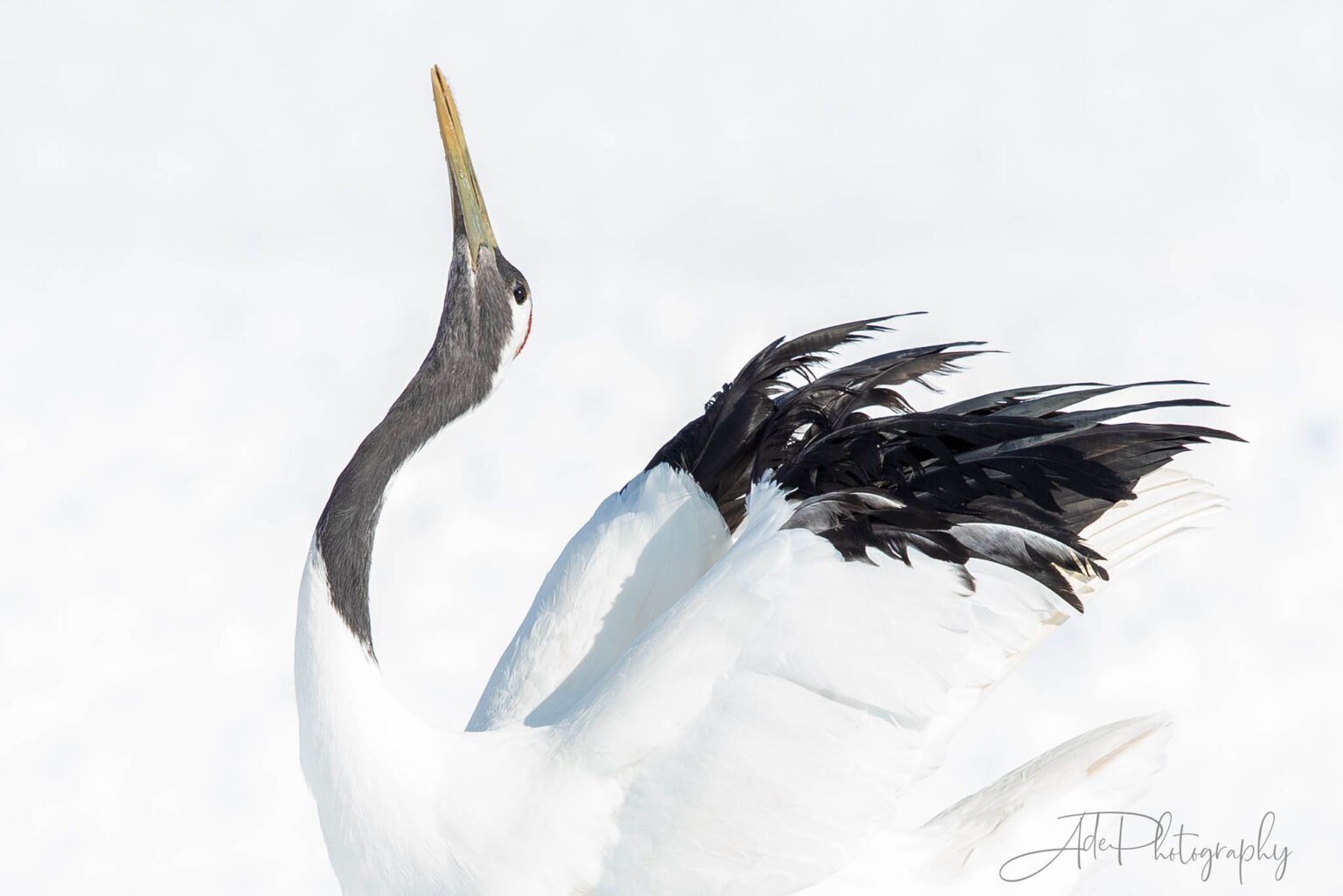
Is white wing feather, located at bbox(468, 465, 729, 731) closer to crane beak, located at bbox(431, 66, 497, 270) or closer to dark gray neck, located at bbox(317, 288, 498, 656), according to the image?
dark gray neck, located at bbox(317, 288, 498, 656)

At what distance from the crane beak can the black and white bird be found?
0.56 ft

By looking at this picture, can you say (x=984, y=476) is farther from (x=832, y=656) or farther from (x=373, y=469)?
(x=373, y=469)

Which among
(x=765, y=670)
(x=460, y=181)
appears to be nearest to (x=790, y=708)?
(x=765, y=670)

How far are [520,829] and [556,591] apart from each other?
640mm

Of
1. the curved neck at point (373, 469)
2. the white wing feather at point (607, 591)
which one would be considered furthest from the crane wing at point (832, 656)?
the curved neck at point (373, 469)

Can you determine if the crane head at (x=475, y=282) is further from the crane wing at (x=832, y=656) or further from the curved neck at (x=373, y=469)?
the crane wing at (x=832, y=656)

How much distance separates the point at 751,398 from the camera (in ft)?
10.0

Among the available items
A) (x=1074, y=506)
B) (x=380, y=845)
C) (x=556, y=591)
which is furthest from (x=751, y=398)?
(x=380, y=845)

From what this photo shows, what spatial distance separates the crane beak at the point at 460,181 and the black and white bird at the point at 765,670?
17 cm

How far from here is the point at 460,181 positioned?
2.78 metres

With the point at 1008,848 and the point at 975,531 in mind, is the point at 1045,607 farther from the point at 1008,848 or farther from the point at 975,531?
the point at 1008,848

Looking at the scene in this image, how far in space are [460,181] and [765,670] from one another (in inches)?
45.0

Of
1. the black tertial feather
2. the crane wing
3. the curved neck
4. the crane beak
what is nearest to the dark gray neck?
the curved neck

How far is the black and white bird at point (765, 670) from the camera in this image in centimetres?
238
